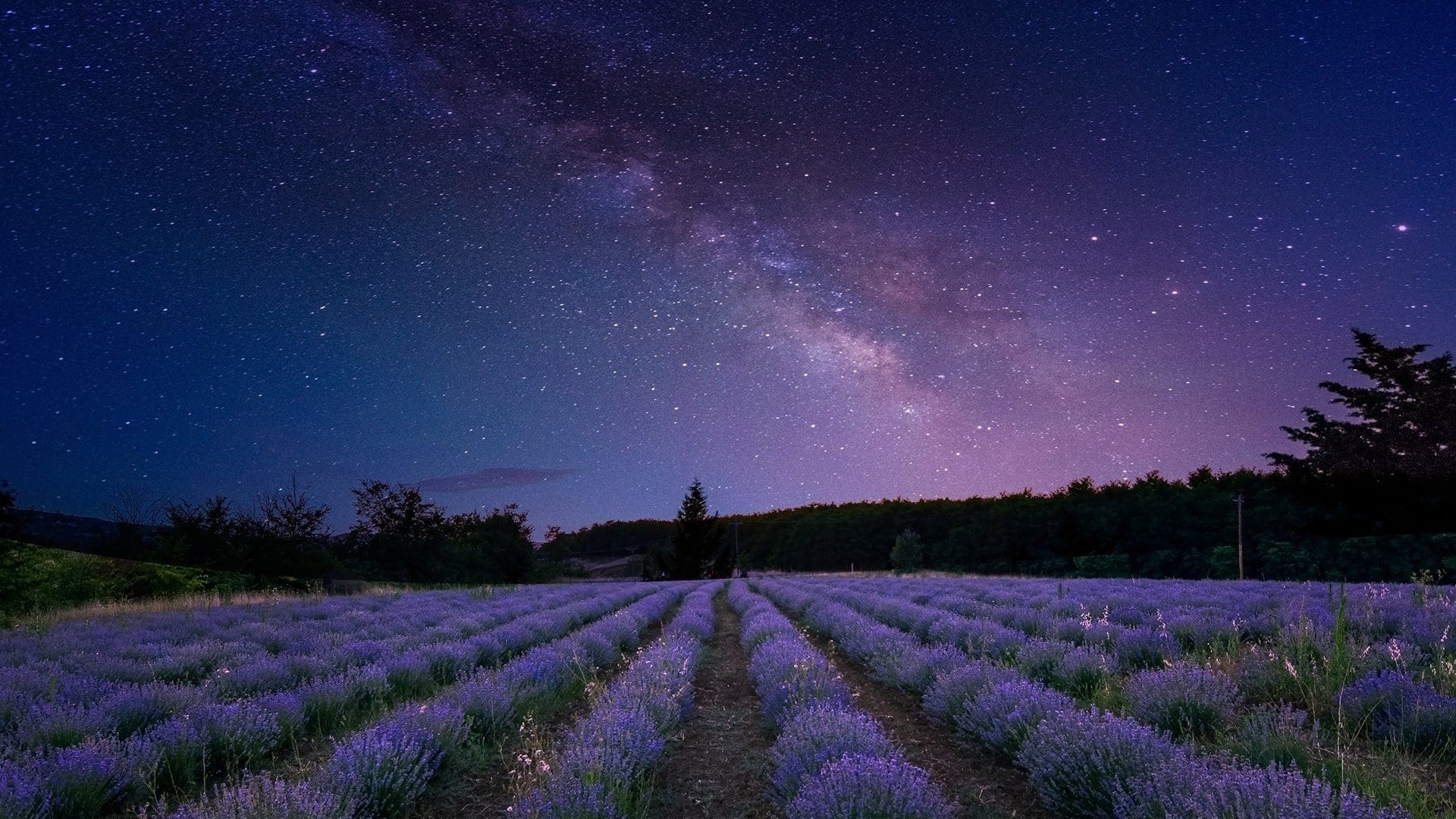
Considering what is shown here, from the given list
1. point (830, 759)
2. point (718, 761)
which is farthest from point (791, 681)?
point (830, 759)

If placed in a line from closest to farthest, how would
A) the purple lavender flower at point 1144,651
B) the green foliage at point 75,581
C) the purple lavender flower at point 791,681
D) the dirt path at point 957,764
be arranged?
the dirt path at point 957,764 < the purple lavender flower at point 791,681 < the purple lavender flower at point 1144,651 < the green foliage at point 75,581

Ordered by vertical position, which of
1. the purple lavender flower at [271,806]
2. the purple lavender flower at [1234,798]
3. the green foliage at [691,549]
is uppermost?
the purple lavender flower at [1234,798]

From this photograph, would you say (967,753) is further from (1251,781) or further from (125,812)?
(125,812)

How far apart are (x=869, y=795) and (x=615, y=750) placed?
158 centimetres

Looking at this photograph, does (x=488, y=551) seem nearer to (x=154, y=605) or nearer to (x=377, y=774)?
(x=154, y=605)

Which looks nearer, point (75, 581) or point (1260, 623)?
point (1260, 623)

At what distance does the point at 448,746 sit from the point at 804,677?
255cm

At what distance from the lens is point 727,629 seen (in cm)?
1277

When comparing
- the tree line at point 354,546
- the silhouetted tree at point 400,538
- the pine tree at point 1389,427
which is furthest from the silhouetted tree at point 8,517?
the pine tree at point 1389,427

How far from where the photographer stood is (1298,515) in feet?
117

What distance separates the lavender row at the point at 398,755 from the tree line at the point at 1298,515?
27.4 metres

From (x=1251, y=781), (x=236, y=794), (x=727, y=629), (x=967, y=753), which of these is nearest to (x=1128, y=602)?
(x=727, y=629)

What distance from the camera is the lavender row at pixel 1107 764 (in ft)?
7.23

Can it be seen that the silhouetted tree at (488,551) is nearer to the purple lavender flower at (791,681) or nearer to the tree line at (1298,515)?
the tree line at (1298,515)
